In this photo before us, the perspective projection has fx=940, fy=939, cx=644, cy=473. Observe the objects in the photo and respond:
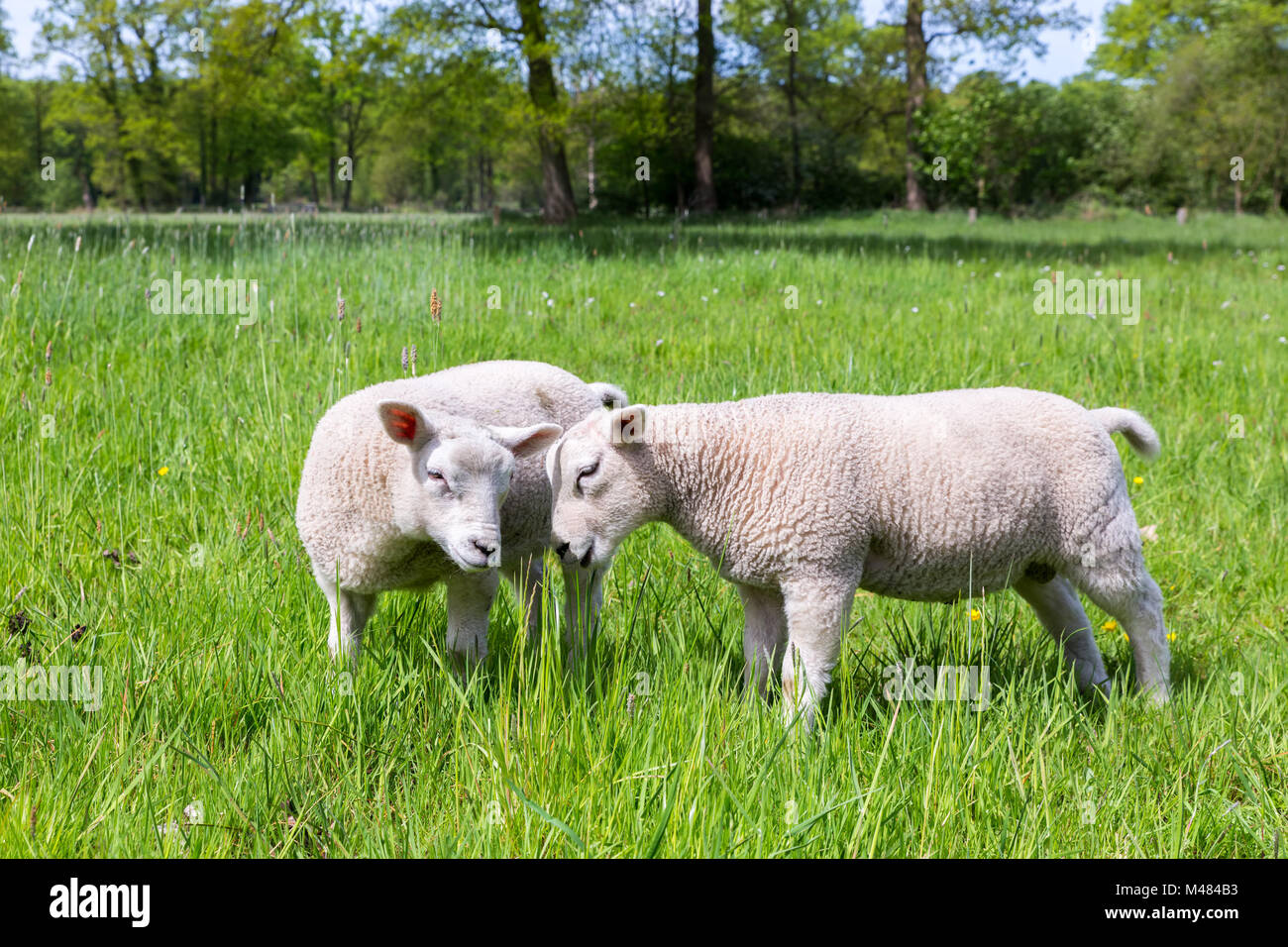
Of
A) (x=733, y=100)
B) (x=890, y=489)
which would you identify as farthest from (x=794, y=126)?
(x=890, y=489)

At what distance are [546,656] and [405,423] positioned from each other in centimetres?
74

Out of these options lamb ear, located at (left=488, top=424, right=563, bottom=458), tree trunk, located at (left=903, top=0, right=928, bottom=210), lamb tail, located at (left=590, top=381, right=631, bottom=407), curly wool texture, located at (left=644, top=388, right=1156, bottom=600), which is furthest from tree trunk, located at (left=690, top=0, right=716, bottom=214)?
lamb ear, located at (left=488, top=424, right=563, bottom=458)

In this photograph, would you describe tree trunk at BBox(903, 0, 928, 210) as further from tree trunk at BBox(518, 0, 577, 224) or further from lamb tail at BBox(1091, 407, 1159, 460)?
lamb tail at BBox(1091, 407, 1159, 460)

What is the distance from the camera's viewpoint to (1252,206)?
38.0 metres

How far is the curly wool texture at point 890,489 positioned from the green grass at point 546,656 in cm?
26

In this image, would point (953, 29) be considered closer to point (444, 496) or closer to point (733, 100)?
point (733, 100)

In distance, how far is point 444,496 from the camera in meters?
2.49

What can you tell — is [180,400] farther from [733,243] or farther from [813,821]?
[733,243]

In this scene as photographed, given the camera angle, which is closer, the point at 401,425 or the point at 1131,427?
the point at 401,425

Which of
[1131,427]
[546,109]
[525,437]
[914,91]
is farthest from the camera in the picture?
[914,91]

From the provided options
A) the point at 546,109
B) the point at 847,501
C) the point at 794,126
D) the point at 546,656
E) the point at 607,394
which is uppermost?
the point at 794,126

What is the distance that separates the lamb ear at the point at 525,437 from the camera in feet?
8.65
